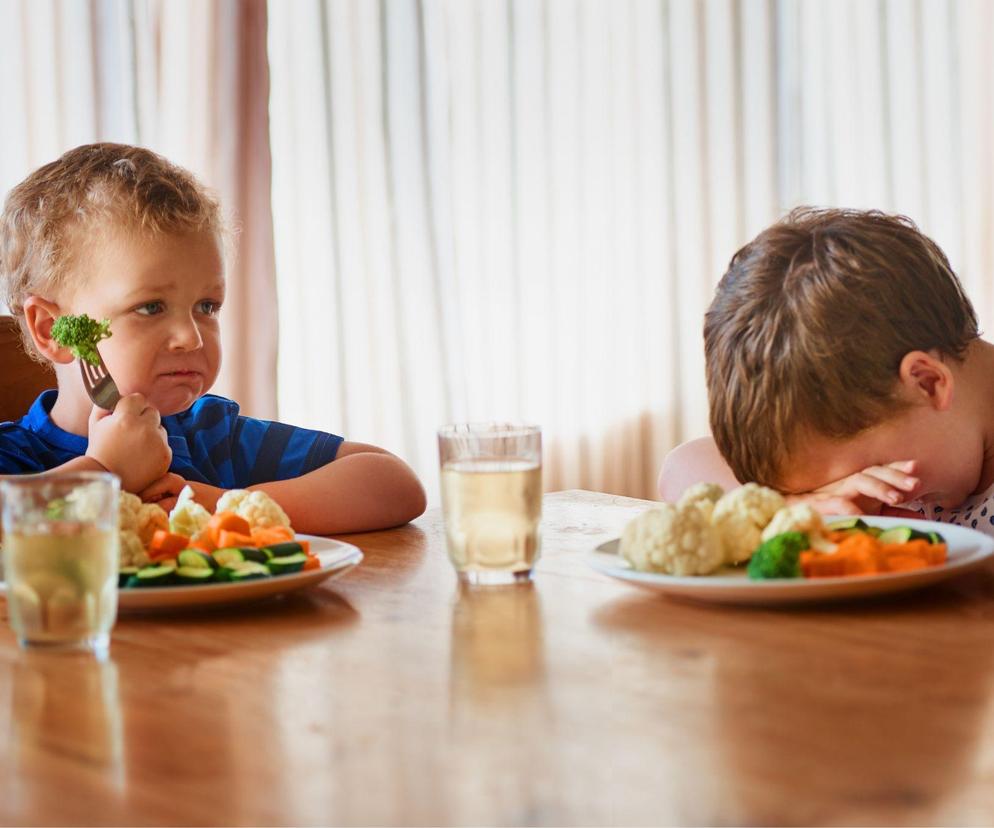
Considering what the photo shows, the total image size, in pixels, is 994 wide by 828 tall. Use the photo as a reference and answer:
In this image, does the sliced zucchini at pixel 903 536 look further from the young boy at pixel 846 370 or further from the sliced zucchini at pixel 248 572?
the sliced zucchini at pixel 248 572

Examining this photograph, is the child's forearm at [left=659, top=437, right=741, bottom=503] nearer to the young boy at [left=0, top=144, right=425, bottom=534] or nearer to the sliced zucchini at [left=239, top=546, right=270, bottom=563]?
the young boy at [left=0, top=144, right=425, bottom=534]

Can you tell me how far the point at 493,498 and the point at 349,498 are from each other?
433 millimetres

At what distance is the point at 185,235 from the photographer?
5.30ft

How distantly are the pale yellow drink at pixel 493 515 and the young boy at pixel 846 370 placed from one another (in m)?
0.37

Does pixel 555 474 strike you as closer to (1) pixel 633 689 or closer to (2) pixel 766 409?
(2) pixel 766 409

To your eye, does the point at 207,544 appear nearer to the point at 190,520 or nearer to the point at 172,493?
the point at 190,520

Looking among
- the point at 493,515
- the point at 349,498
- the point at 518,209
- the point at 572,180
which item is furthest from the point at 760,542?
the point at 572,180

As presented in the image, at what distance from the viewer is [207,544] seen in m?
1.02

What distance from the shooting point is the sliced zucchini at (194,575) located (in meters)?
0.92

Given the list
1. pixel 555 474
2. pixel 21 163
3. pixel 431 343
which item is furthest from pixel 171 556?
pixel 555 474

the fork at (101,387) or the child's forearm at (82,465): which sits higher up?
the fork at (101,387)

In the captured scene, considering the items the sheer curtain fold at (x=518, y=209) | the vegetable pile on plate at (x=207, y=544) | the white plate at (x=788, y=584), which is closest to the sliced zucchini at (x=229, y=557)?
the vegetable pile on plate at (x=207, y=544)

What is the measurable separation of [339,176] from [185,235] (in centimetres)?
192

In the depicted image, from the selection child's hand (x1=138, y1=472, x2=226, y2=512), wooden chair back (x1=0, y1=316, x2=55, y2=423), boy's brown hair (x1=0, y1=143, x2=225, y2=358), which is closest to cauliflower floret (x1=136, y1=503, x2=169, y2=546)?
child's hand (x1=138, y1=472, x2=226, y2=512)
